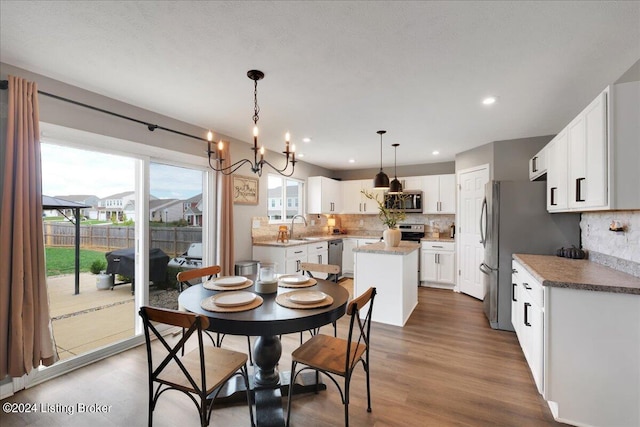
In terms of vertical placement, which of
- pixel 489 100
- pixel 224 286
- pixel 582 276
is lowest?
pixel 224 286

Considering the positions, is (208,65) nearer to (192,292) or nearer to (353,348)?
(192,292)

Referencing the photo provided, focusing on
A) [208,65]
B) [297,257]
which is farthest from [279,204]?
[208,65]

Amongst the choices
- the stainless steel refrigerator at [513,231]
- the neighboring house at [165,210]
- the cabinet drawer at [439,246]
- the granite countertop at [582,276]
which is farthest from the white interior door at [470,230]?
the neighboring house at [165,210]

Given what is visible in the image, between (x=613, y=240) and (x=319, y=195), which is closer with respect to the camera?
(x=613, y=240)

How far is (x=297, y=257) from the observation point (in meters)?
4.72

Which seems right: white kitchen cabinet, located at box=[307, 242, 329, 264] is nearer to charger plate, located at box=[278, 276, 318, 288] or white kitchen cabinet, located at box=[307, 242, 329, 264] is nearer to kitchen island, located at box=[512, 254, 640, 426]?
charger plate, located at box=[278, 276, 318, 288]

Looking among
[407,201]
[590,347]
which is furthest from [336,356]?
[407,201]

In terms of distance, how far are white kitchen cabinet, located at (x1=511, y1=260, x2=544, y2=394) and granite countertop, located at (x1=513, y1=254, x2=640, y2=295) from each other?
94mm

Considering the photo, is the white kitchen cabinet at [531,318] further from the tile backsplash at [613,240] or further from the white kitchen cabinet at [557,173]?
the white kitchen cabinet at [557,173]

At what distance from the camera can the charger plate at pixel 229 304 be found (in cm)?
169

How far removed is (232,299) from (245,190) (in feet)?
8.91

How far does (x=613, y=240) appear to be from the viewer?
7.84 feet

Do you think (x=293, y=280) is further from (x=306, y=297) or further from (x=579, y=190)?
(x=579, y=190)

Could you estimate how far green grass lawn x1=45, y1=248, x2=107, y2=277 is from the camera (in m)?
2.52
